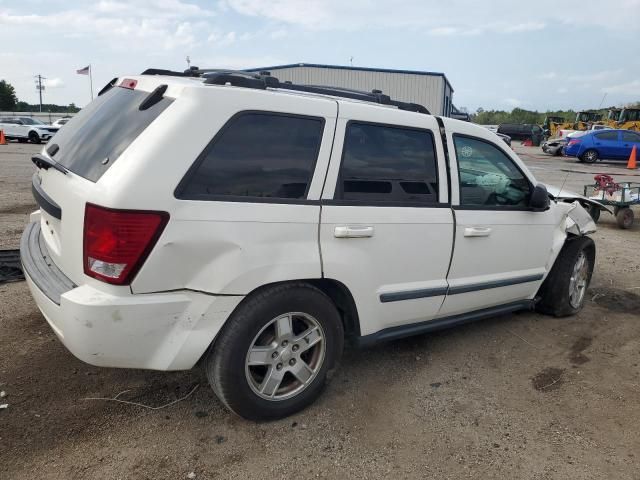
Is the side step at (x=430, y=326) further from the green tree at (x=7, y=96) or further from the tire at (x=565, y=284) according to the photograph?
the green tree at (x=7, y=96)

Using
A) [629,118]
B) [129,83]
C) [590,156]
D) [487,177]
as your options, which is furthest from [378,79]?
[129,83]

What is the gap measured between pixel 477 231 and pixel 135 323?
2.33m

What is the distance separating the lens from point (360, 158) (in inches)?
122

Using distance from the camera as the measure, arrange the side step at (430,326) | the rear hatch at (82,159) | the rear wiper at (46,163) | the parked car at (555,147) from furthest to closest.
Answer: the parked car at (555,147) → the side step at (430,326) → the rear wiper at (46,163) → the rear hatch at (82,159)

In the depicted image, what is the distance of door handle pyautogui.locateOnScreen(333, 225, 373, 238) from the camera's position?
293 cm

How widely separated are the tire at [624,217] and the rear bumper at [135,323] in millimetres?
8487

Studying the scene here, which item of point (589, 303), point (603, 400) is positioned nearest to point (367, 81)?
point (589, 303)

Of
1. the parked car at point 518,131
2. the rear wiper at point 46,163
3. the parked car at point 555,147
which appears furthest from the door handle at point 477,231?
the parked car at point 518,131

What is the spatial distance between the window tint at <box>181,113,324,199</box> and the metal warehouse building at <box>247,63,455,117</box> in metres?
28.4

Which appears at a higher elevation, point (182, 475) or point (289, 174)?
point (289, 174)

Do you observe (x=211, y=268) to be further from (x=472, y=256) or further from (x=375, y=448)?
(x=472, y=256)

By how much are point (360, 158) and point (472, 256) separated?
3.86ft

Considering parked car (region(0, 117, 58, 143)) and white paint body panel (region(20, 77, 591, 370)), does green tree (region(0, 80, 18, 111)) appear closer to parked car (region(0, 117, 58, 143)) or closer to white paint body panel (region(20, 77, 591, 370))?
parked car (region(0, 117, 58, 143))

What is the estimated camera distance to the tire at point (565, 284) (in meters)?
4.60
